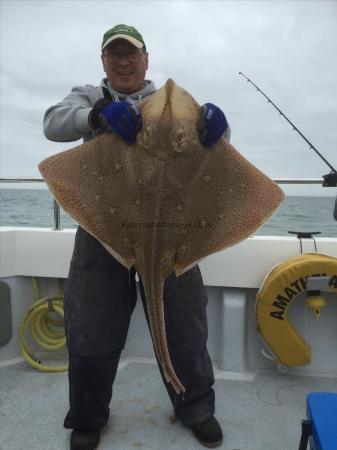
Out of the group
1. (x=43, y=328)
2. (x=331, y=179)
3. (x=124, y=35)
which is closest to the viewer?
(x=124, y=35)

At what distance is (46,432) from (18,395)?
603mm

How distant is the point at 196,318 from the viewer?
282 cm

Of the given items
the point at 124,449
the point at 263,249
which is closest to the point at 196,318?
the point at 124,449

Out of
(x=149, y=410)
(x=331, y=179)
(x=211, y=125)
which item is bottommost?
(x=149, y=410)

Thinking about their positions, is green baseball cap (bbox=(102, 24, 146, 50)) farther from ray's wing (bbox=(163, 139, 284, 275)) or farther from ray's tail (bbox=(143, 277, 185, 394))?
ray's tail (bbox=(143, 277, 185, 394))

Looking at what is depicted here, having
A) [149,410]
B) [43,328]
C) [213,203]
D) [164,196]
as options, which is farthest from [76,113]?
[43,328]

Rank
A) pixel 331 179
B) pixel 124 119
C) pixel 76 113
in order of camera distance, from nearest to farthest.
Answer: pixel 124 119 → pixel 76 113 → pixel 331 179

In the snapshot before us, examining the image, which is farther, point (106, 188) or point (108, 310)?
point (108, 310)

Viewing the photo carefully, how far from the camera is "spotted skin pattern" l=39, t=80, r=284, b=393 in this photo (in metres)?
2.02

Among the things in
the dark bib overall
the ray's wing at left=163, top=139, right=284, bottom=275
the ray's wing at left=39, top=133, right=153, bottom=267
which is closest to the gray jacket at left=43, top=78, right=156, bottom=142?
the ray's wing at left=39, top=133, right=153, bottom=267

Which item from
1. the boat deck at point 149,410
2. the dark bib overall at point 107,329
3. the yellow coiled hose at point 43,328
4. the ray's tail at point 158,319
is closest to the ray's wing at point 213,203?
the ray's tail at point 158,319

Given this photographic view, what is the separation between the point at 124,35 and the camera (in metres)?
2.58

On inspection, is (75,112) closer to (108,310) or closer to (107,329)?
(108,310)

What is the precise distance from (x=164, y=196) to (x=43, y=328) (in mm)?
2651
